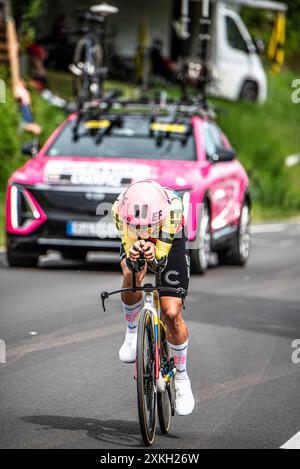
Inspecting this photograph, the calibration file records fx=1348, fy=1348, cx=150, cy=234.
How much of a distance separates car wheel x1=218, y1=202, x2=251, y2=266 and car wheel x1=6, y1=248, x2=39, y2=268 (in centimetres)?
254

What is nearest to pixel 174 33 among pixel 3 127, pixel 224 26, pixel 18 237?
pixel 224 26

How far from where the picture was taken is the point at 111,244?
14.5 metres

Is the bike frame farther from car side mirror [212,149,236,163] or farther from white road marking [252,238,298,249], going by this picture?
white road marking [252,238,298,249]

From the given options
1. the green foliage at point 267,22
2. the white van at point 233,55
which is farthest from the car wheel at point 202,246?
the green foliage at point 267,22

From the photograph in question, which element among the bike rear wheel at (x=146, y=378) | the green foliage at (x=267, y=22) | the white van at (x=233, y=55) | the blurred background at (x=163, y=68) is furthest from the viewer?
the green foliage at (x=267, y=22)

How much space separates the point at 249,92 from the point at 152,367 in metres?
31.3

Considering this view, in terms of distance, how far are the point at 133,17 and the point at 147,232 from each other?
27.8 metres

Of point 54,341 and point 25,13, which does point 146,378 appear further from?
point 25,13

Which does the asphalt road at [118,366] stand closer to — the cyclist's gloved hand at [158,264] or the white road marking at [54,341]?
the white road marking at [54,341]

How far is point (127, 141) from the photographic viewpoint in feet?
51.2

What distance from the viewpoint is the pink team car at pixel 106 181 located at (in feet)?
47.5

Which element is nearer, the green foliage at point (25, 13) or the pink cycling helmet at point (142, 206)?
the pink cycling helmet at point (142, 206)

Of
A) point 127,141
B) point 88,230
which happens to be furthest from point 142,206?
point 127,141
